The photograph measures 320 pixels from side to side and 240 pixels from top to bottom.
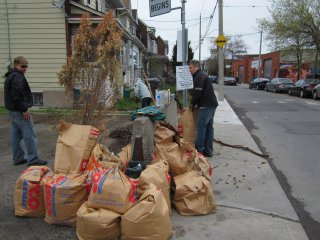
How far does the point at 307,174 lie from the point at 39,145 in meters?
5.26

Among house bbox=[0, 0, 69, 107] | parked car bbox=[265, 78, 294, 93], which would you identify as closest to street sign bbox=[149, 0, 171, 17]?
house bbox=[0, 0, 69, 107]

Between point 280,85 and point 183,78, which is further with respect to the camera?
point 280,85

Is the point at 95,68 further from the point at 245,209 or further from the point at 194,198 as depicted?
the point at 245,209

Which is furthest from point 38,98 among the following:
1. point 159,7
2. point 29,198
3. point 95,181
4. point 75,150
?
point 95,181

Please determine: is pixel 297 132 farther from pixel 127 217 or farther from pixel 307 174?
pixel 127 217

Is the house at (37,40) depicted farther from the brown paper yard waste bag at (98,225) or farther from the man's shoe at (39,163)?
the brown paper yard waste bag at (98,225)

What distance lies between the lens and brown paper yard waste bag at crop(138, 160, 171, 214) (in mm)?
3744

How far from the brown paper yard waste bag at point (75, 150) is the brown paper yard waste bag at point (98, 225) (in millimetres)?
913

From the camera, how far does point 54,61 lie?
47.5 feet

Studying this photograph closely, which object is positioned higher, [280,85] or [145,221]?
[280,85]

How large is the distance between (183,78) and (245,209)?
3.53 metres

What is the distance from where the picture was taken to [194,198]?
13.7 ft

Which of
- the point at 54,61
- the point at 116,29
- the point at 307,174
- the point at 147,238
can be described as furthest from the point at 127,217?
the point at 54,61

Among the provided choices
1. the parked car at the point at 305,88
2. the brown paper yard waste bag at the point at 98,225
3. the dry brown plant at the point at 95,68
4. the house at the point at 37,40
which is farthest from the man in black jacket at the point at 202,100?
the parked car at the point at 305,88
